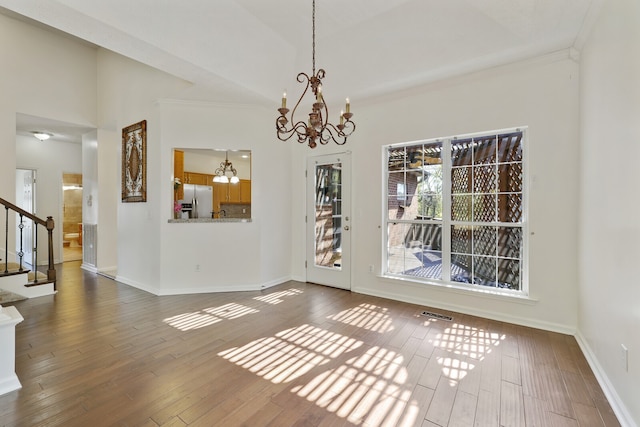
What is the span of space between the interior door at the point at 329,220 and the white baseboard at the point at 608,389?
270 centimetres

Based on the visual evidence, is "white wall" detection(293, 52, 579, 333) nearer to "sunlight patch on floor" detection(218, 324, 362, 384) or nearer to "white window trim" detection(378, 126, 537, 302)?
"white window trim" detection(378, 126, 537, 302)

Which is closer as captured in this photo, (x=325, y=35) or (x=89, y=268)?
(x=325, y=35)

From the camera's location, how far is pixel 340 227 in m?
4.59

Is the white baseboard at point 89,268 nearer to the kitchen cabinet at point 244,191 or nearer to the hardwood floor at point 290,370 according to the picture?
the hardwood floor at point 290,370

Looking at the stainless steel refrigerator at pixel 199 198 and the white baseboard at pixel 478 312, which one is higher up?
the stainless steel refrigerator at pixel 199 198

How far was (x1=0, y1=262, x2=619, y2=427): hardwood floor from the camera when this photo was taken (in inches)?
70.6

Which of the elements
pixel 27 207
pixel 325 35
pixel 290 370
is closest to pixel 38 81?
pixel 27 207

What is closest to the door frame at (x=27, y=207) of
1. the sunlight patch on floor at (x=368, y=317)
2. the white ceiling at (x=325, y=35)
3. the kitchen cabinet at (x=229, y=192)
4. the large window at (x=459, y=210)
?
the kitchen cabinet at (x=229, y=192)

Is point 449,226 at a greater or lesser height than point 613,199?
lesser

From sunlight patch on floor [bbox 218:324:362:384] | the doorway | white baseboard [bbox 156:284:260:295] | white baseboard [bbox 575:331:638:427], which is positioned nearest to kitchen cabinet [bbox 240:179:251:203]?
white baseboard [bbox 156:284:260:295]

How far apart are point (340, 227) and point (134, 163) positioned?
341 centimetres

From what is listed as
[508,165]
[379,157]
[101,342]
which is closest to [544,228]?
[508,165]

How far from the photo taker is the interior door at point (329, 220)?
4.51 metres

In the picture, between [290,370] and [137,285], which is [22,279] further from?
[290,370]
